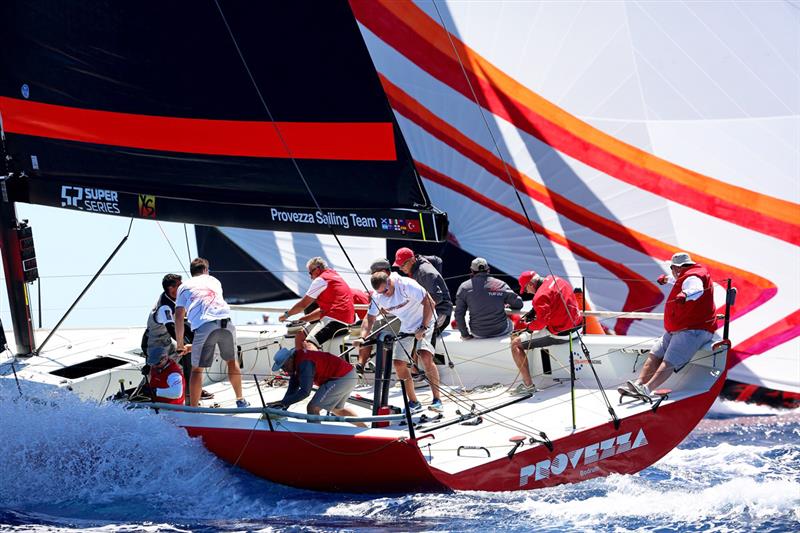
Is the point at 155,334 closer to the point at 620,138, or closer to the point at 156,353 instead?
the point at 156,353

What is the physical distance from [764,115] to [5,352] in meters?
6.24

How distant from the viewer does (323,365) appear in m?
6.11

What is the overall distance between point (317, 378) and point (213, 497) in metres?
0.85

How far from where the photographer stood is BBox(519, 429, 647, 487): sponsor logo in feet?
20.0

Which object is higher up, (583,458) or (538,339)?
(538,339)

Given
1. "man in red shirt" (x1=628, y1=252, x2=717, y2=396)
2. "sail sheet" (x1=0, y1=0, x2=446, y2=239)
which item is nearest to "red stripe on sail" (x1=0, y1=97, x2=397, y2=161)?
"sail sheet" (x1=0, y1=0, x2=446, y2=239)

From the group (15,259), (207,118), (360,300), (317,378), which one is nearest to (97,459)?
(317,378)

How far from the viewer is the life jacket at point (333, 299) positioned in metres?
7.00

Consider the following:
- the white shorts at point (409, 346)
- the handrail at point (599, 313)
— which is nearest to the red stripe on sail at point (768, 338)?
the handrail at point (599, 313)

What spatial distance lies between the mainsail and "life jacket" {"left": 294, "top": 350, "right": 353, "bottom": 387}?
355 centimetres

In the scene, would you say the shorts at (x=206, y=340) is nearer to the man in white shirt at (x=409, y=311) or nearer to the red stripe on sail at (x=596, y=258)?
the man in white shirt at (x=409, y=311)

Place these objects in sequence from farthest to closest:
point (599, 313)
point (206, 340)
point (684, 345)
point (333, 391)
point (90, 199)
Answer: point (599, 313) → point (684, 345) → point (90, 199) → point (206, 340) → point (333, 391)

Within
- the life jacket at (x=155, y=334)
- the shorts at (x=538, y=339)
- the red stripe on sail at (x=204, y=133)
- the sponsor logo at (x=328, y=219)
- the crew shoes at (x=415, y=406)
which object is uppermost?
the red stripe on sail at (x=204, y=133)

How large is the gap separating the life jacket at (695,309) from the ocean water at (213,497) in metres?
0.95
